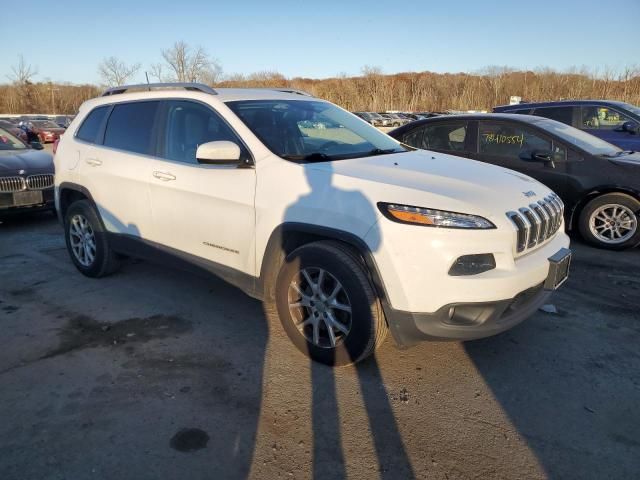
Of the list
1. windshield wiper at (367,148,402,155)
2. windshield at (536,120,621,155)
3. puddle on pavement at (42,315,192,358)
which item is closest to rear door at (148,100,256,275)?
puddle on pavement at (42,315,192,358)

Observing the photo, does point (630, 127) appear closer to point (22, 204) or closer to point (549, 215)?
point (549, 215)

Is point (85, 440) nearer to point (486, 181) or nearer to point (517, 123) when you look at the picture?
point (486, 181)

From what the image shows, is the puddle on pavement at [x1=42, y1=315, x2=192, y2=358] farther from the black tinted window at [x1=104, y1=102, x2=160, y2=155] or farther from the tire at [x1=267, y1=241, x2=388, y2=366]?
the black tinted window at [x1=104, y1=102, x2=160, y2=155]

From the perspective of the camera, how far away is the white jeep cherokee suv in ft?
9.05

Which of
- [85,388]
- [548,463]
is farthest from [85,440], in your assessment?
[548,463]

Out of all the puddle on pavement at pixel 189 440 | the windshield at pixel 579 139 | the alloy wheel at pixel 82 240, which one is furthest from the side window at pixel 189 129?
the windshield at pixel 579 139

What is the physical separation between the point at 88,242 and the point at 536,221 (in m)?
4.11

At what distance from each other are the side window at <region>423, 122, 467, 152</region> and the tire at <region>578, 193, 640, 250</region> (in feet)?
5.85

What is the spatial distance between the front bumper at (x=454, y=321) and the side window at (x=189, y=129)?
1.84 m

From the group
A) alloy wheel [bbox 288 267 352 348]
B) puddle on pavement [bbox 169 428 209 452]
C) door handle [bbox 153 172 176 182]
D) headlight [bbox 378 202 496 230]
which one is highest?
door handle [bbox 153 172 176 182]

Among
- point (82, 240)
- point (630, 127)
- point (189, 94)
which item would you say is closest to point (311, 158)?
point (189, 94)

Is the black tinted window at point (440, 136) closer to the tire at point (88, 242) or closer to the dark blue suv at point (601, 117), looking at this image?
the dark blue suv at point (601, 117)

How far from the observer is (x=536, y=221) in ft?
10.0

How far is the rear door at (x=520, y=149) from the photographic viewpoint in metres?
6.00
